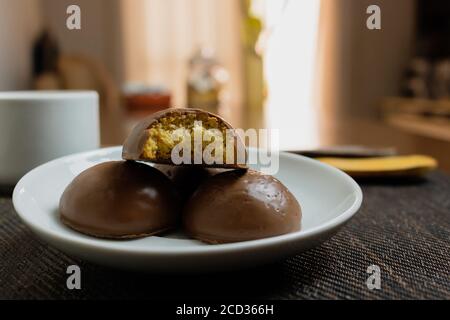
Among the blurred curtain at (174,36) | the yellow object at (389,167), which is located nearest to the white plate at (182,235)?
the yellow object at (389,167)

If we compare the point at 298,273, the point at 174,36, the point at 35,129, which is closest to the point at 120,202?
the point at 298,273

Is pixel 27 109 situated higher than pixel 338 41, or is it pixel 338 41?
pixel 338 41

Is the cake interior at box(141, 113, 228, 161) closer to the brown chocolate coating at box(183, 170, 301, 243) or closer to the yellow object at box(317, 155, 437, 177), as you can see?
the brown chocolate coating at box(183, 170, 301, 243)

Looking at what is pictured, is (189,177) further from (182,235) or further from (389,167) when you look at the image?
(389,167)

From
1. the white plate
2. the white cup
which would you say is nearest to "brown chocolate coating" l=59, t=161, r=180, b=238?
the white plate
